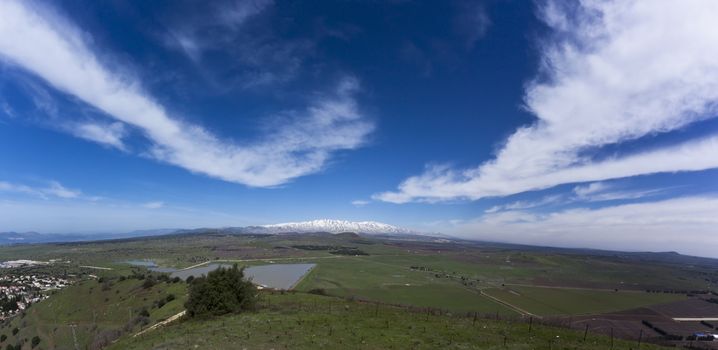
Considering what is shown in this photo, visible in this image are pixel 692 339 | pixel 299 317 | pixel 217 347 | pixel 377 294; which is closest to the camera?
pixel 217 347

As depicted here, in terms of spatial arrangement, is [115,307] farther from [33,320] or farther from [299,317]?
[299,317]

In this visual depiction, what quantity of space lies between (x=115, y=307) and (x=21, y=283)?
84.4 metres

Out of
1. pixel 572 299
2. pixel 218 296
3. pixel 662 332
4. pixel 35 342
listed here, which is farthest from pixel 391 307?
pixel 572 299

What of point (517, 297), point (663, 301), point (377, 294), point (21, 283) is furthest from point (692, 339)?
point (21, 283)

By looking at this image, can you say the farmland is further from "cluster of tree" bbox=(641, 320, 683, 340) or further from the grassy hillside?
"cluster of tree" bbox=(641, 320, 683, 340)

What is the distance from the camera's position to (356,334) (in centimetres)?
2748

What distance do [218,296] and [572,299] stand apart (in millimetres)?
103282

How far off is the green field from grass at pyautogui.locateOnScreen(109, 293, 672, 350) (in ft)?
206

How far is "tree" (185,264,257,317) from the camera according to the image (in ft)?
120

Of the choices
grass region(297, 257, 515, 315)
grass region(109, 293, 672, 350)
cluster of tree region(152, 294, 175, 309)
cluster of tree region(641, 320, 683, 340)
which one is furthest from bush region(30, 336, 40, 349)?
cluster of tree region(641, 320, 683, 340)

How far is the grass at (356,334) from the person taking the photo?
24.8 m

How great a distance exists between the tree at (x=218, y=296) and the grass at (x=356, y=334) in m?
2.16

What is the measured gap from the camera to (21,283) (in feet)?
384

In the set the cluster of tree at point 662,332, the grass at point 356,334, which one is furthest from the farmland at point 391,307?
the cluster of tree at point 662,332
